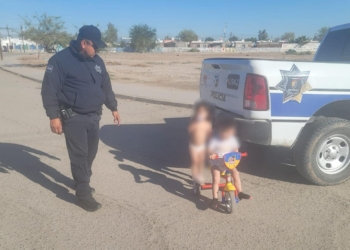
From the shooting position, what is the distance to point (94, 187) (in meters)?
4.31

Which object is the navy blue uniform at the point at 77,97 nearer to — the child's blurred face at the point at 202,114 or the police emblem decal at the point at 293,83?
the child's blurred face at the point at 202,114

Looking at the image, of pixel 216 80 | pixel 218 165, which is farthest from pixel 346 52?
pixel 218 165

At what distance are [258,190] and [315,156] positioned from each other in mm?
831

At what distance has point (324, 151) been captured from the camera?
169 inches

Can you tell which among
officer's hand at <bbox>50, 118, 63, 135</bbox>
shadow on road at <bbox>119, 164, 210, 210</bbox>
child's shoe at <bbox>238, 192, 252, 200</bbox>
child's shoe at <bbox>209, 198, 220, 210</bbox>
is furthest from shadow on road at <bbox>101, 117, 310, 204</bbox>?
officer's hand at <bbox>50, 118, 63, 135</bbox>

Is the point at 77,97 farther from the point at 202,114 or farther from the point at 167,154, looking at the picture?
the point at 167,154

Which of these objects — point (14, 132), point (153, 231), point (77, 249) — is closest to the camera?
point (77, 249)

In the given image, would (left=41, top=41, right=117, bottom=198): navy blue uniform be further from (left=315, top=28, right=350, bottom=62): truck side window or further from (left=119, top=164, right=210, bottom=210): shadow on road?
(left=315, top=28, right=350, bottom=62): truck side window

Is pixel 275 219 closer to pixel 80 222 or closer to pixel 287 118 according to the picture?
pixel 287 118

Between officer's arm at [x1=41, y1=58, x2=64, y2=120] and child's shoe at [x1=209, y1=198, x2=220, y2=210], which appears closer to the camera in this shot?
officer's arm at [x1=41, y1=58, x2=64, y2=120]

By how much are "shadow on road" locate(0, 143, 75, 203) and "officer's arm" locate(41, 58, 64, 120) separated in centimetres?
117

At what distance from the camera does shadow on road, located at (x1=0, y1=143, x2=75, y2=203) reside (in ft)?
14.0

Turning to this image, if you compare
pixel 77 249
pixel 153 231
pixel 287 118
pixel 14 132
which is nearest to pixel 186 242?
pixel 153 231

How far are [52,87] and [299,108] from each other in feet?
9.25
